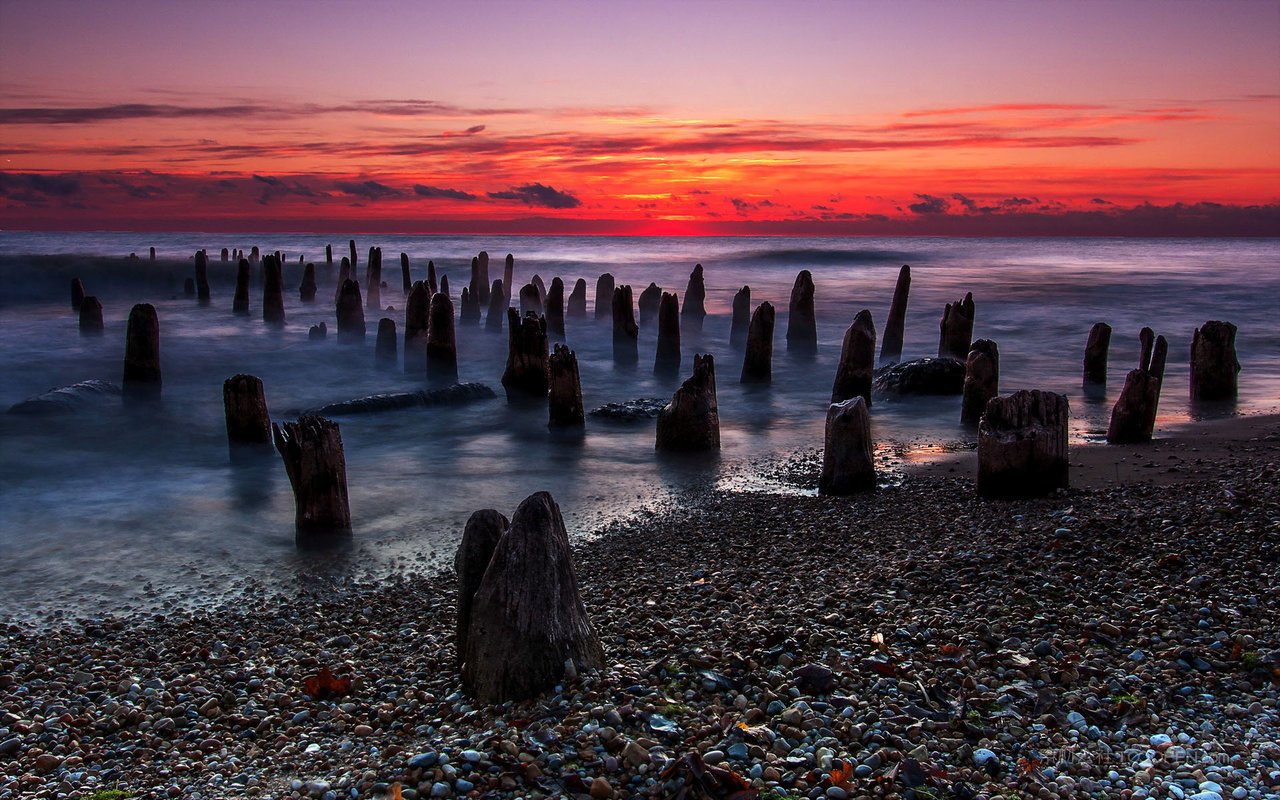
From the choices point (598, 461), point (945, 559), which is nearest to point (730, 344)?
point (598, 461)

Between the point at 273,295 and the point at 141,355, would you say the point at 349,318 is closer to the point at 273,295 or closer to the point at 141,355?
the point at 273,295

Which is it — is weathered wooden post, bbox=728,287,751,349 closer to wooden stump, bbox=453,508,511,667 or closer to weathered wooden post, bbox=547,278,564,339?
weathered wooden post, bbox=547,278,564,339

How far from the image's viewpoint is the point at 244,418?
41.6ft

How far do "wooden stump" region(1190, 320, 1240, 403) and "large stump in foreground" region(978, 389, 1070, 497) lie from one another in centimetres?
904

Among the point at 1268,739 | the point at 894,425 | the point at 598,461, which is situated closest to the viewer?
the point at 1268,739

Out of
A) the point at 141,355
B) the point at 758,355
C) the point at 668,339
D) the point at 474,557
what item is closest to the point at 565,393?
the point at 758,355

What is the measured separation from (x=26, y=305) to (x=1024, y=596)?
136 ft

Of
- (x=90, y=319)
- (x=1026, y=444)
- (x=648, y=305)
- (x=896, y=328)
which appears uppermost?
(x=648, y=305)

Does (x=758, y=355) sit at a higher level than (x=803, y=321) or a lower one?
lower

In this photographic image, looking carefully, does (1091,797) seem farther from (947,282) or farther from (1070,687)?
(947,282)

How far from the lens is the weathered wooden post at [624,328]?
2273 cm

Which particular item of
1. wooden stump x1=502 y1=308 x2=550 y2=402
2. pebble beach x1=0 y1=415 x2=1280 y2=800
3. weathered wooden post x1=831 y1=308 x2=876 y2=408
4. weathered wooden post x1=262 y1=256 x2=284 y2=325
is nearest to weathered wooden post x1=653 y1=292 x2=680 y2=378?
wooden stump x1=502 y1=308 x2=550 y2=402

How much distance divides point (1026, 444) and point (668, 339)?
12917 millimetres

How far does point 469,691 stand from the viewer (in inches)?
191
